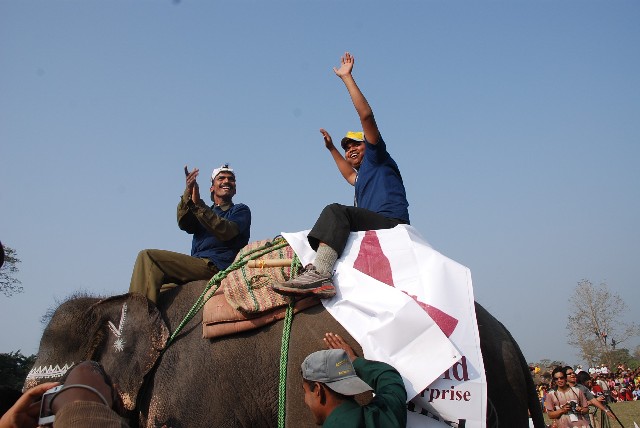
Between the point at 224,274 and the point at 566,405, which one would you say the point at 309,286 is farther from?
the point at 566,405

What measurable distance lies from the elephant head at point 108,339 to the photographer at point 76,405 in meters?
2.50

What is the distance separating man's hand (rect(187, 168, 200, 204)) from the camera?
19.1ft

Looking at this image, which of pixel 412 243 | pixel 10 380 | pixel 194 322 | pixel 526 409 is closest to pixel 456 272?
pixel 412 243

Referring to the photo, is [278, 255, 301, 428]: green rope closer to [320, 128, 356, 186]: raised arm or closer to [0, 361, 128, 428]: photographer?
[0, 361, 128, 428]: photographer

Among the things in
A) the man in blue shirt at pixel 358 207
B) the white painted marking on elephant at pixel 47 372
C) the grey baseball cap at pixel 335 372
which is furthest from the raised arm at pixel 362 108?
the white painted marking on elephant at pixel 47 372

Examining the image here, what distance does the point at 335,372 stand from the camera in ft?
12.3

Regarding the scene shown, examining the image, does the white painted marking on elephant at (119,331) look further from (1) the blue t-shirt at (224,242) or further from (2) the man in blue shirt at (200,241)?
(1) the blue t-shirt at (224,242)

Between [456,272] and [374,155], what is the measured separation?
142 centimetres

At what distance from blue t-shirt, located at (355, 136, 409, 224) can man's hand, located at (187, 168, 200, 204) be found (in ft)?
5.13

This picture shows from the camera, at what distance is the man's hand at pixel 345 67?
18.6 feet

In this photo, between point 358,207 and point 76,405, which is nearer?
point 76,405

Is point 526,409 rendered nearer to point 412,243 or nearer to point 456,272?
point 456,272

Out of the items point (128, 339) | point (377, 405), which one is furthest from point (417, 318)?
point (128, 339)

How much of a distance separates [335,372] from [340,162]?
3886mm
